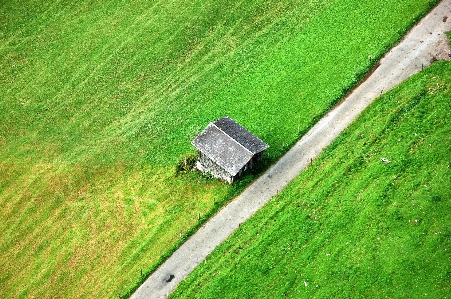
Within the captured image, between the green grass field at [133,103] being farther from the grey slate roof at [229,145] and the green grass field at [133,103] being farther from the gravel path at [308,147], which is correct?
the grey slate roof at [229,145]

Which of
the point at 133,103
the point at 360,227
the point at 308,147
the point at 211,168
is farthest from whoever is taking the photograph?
the point at 133,103

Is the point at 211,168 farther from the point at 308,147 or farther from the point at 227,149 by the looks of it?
the point at 308,147

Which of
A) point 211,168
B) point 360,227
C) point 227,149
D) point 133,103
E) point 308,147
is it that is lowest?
point 360,227

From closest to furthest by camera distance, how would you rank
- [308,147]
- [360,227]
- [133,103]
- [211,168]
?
1. [360,227]
2. [211,168]
3. [308,147]
4. [133,103]

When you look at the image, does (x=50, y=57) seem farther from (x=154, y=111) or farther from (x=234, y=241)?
(x=234, y=241)

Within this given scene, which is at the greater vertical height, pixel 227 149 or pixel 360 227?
pixel 227 149

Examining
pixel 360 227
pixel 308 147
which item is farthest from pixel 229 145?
pixel 360 227

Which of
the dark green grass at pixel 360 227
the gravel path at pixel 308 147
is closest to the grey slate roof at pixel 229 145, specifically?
the gravel path at pixel 308 147
